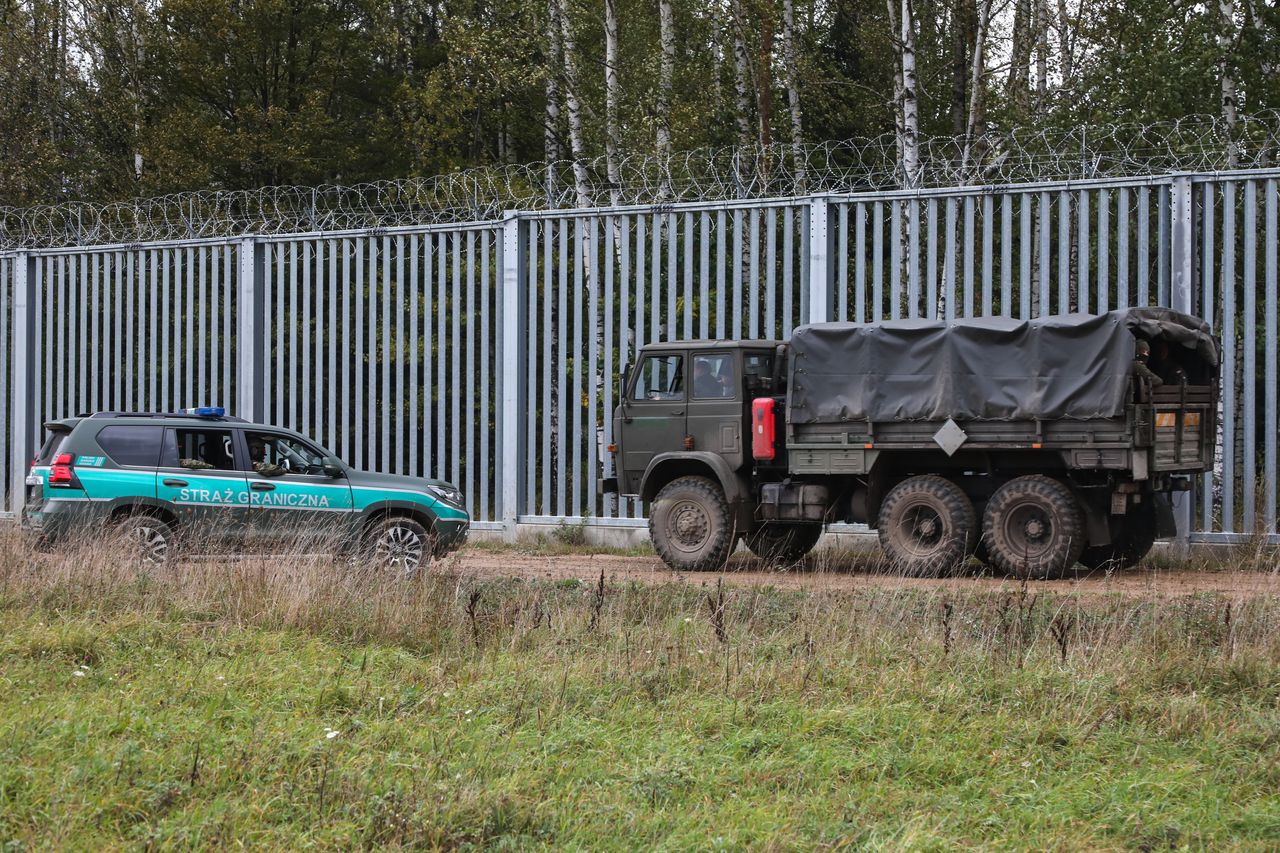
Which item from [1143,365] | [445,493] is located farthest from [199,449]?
[1143,365]

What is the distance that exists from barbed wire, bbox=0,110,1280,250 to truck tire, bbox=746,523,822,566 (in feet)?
13.0

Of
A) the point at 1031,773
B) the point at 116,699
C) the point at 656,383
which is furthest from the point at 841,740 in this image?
the point at 656,383

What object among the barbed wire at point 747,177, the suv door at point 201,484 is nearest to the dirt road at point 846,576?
the suv door at point 201,484

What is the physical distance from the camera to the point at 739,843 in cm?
528

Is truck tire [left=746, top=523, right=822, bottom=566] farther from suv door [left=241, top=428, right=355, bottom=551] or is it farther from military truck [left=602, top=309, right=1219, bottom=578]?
suv door [left=241, top=428, right=355, bottom=551]

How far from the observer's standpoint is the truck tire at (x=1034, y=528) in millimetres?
12836

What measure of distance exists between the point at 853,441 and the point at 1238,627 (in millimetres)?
5488

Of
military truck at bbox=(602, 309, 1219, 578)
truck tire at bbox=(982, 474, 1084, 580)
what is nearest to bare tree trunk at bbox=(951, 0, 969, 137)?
military truck at bbox=(602, 309, 1219, 578)

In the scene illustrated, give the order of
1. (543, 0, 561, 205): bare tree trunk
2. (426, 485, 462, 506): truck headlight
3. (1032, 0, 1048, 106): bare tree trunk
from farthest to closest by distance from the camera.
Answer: (543, 0, 561, 205): bare tree trunk, (1032, 0, 1048, 106): bare tree trunk, (426, 485, 462, 506): truck headlight

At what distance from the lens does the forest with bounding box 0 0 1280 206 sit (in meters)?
24.3

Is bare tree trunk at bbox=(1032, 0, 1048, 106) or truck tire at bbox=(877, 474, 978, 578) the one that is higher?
bare tree trunk at bbox=(1032, 0, 1048, 106)

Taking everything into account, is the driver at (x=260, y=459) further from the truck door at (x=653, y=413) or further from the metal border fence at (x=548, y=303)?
the metal border fence at (x=548, y=303)

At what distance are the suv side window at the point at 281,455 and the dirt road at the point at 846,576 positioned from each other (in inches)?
71.8

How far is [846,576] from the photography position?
1360cm
